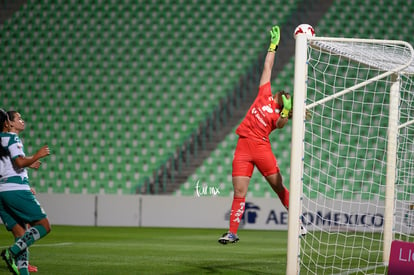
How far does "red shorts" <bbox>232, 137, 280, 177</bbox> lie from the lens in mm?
7559

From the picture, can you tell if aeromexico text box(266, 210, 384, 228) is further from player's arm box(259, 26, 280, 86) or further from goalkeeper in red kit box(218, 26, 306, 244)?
player's arm box(259, 26, 280, 86)

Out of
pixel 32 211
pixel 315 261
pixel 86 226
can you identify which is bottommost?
pixel 86 226

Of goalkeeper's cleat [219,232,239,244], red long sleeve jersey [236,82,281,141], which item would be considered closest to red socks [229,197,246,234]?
goalkeeper's cleat [219,232,239,244]

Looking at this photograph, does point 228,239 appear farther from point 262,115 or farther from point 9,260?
point 9,260

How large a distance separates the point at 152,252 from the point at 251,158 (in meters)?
2.67

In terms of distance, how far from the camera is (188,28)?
19.0 m

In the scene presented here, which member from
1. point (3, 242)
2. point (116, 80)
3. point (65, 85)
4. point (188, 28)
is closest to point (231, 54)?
point (188, 28)

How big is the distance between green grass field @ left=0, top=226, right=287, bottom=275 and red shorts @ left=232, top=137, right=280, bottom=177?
3.40ft

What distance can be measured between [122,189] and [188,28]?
4614 millimetres

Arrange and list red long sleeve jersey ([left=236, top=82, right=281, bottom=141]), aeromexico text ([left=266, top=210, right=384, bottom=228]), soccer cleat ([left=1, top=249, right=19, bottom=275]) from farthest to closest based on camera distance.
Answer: aeromexico text ([left=266, top=210, right=384, bottom=228])
red long sleeve jersey ([left=236, top=82, right=281, bottom=141])
soccer cleat ([left=1, top=249, right=19, bottom=275])

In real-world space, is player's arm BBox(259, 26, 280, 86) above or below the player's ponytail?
above

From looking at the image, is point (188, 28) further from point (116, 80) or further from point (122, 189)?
point (122, 189)

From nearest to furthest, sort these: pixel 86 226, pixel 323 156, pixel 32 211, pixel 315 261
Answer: pixel 32 211, pixel 315 261, pixel 86 226, pixel 323 156

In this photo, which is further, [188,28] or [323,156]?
[188,28]
